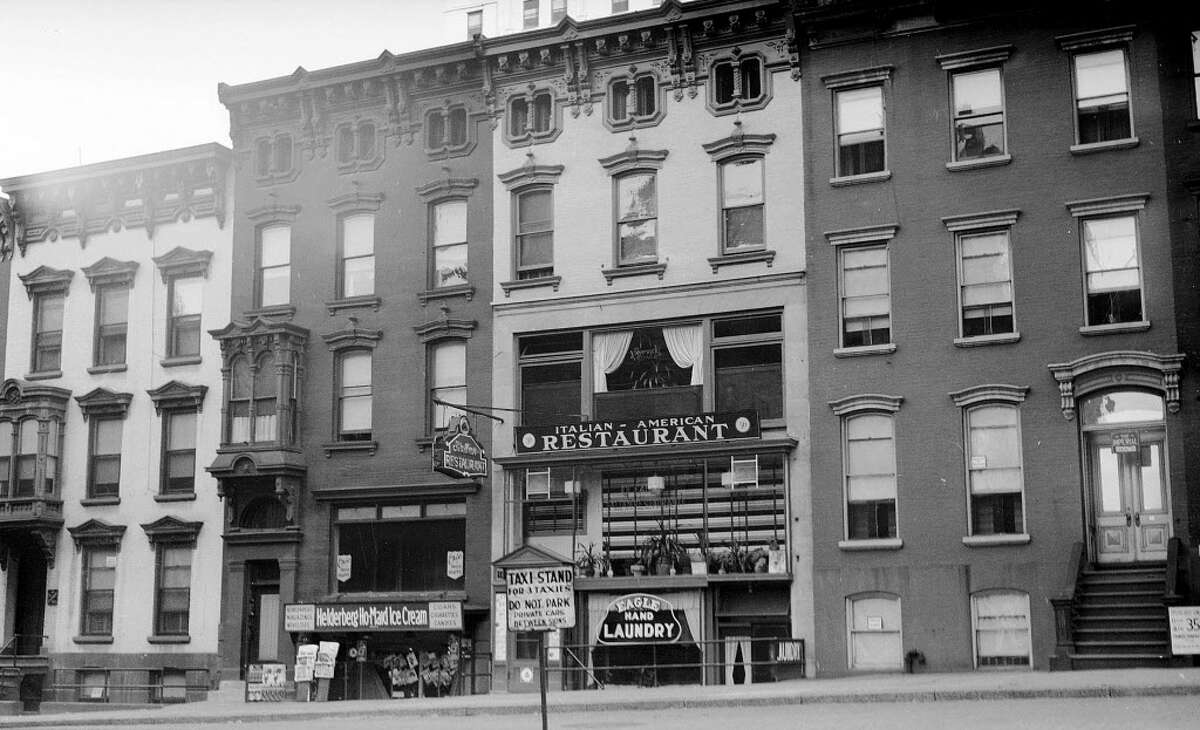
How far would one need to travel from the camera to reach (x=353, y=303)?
34500mm

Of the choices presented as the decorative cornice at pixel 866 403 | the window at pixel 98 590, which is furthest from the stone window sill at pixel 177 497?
the decorative cornice at pixel 866 403

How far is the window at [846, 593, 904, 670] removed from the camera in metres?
28.4

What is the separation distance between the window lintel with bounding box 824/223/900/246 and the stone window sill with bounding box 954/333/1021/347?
8.34 feet

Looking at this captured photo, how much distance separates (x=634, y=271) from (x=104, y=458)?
14.9 metres

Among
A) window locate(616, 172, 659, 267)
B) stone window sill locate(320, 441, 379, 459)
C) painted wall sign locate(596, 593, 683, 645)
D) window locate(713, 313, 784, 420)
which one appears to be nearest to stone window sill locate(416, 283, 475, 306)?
stone window sill locate(320, 441, 379, 459)

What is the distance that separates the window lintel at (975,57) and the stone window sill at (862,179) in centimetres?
239

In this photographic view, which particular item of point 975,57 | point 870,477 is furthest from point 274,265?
point 975,57

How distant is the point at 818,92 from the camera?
3056 centimetres

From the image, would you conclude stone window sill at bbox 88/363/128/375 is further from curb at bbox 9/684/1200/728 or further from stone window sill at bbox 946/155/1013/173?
stone window sill at bbox 946/155/1013/173

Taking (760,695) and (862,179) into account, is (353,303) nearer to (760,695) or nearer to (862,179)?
(862,179)

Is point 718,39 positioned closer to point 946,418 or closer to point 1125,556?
point 946,418

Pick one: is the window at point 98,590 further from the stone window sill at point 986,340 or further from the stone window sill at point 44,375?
the stone window sill at point 986,340

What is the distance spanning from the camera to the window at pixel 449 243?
3388cm

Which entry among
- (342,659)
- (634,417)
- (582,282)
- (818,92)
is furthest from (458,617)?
(818,92)
